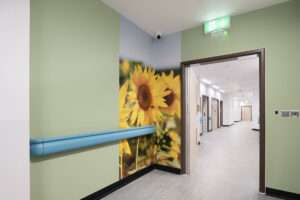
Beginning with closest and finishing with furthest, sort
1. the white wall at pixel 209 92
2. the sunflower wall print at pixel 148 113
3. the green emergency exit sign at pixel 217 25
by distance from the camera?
the green emergency exit sign at pixel 217 25
the sunflower wall print at pixel 148 113
the white wall at pixel 209 92

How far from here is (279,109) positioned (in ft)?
8.13

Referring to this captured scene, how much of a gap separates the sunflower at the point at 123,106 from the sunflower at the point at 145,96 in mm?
132

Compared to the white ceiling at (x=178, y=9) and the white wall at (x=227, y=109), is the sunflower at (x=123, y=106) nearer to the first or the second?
the white ceiling at (x=178, y=9)

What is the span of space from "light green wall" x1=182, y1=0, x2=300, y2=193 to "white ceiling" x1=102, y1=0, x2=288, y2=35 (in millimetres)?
244

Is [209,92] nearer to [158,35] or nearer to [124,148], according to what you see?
[158,35]

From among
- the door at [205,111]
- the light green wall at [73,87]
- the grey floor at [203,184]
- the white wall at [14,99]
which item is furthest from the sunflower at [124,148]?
the door at [205,111]

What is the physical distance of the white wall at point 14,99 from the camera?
1349mm

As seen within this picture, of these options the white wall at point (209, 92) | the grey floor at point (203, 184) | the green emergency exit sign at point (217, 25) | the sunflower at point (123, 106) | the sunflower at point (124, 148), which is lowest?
the grey floor at point (203, 184)

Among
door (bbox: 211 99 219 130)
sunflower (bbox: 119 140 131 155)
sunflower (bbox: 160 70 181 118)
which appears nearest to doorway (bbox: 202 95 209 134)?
door (bbox: 211 99 219 130)

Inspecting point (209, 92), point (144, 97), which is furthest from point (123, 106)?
point (209, 92)

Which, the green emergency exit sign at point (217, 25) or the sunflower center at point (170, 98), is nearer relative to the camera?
the green emergency exit sign at point (217, 25)

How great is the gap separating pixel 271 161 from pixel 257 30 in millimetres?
2093

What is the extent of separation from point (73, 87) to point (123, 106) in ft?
3.18

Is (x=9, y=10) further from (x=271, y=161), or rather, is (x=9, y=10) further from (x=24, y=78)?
(x=271, y=161)
